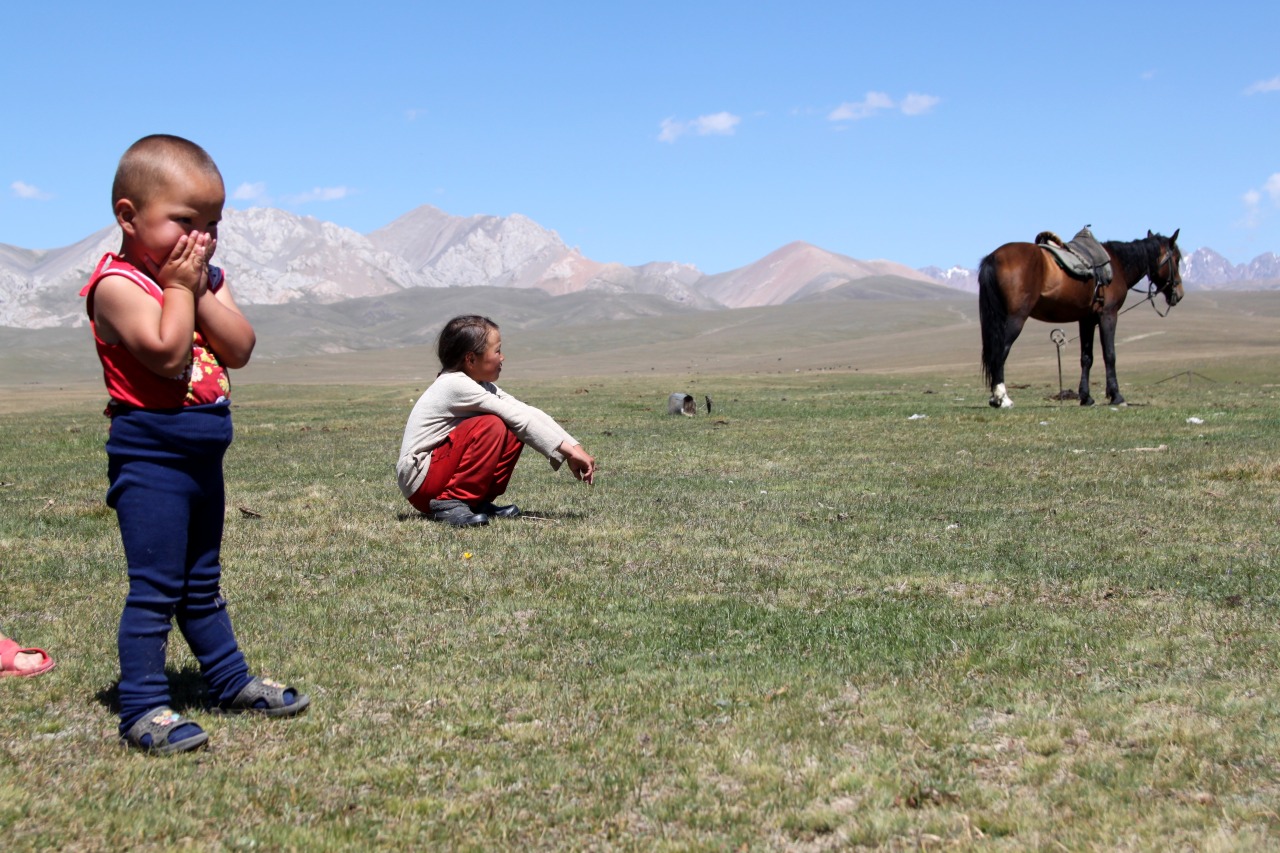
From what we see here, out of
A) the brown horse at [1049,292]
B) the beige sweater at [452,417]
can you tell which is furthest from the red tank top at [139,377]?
the brown horse at [1049,292]

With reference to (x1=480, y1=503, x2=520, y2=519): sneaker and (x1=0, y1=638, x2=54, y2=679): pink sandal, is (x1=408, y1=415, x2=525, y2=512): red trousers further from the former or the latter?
(x1=0, y1=638, x2=54, y2=679): pink sandal

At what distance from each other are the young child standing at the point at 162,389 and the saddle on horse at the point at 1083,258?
55.6 ft

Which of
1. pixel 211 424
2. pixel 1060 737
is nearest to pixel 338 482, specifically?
pixel 211 424

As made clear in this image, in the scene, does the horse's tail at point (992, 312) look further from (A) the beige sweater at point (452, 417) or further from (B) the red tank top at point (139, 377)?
(B) the red tank top at point (139, 377)

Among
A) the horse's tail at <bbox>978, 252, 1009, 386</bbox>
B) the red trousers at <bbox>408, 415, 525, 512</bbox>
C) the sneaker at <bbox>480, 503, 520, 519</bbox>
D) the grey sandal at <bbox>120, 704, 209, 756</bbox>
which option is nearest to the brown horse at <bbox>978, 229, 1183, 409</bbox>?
the horse's tail at <bbox>978, 252, 1009, 386</bbox>

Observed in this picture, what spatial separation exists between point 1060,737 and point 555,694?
6.03ft

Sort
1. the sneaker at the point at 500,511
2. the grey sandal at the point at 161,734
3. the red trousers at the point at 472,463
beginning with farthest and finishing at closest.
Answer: the sneaker at the point at 500,511, the red trousers at the point at 472,463, the grey sandal at the point at 161,734

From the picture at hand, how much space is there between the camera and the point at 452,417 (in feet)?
30.4

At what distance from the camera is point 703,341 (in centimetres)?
12556

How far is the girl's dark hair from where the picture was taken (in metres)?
8.98

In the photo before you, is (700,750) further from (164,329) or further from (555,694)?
(164,329)

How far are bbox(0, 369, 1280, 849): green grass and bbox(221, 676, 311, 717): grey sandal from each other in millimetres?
72

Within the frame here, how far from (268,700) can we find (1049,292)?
668 inches

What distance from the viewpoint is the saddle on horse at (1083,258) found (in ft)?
63.5
